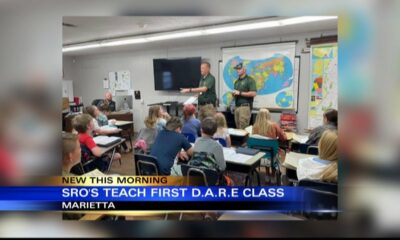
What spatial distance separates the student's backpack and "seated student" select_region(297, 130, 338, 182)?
22.6 inches

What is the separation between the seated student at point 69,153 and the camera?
138cm

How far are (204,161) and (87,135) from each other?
Answer: 2.72 feet

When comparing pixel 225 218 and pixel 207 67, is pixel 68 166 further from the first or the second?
pixel 207 67

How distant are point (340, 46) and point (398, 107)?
0.44m

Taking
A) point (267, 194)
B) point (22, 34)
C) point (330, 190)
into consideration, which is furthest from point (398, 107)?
point (22, 34)

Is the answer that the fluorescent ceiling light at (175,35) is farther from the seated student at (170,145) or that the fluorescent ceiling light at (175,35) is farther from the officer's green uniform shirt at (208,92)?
the seated student at (170,145)

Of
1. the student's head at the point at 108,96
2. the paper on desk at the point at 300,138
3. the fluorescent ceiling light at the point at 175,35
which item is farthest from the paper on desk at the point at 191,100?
the paper on desk at the point at 300,138

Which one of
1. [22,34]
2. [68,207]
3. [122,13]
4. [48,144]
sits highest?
[122,13]

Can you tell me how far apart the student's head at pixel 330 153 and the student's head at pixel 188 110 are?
3.33ft

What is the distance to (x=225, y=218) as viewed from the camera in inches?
53.0

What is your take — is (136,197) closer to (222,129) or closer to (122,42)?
(222,129)

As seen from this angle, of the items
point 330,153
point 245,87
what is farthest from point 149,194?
point 245,87

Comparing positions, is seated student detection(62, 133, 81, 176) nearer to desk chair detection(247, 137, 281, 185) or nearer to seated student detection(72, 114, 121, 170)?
seated student detection(72, 114, 121, 170)

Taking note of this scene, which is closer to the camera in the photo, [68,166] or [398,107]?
[398,107]
